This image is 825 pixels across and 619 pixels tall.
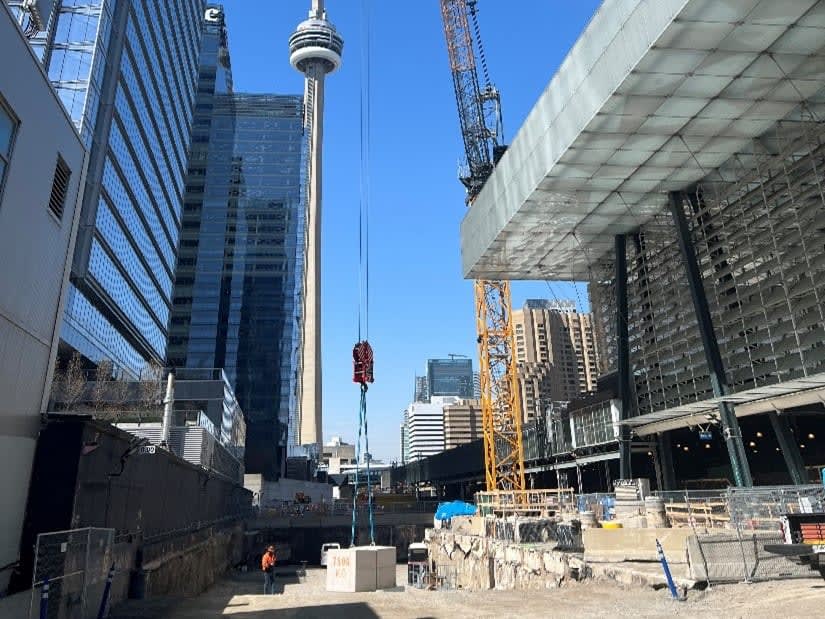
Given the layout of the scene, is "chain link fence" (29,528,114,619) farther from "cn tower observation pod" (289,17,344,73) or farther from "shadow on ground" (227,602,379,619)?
"cn tower observation pod" (289,17,344,73)

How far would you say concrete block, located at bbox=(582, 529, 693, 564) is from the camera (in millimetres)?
19453

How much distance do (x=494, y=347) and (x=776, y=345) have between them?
41.8 m

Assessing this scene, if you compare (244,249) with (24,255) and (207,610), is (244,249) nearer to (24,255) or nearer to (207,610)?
(24,255)

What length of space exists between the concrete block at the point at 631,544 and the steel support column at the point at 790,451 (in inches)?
700

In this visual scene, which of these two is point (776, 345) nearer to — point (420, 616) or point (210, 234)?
point (420, 616)

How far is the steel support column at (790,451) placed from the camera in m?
33.0

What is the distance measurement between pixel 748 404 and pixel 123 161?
67.2 metres

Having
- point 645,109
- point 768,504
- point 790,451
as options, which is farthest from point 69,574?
point 790,451

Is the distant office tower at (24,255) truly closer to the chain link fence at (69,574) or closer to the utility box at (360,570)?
the chain link fence at (69,574)

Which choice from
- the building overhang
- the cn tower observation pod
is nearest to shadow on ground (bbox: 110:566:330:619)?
the building overhang

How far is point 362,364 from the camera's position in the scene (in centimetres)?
2775

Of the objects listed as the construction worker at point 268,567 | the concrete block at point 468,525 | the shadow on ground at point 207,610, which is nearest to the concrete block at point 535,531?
the concrete block at point 468,525

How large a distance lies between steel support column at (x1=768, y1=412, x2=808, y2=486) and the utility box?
2246 cm

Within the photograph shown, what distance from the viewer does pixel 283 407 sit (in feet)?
490
